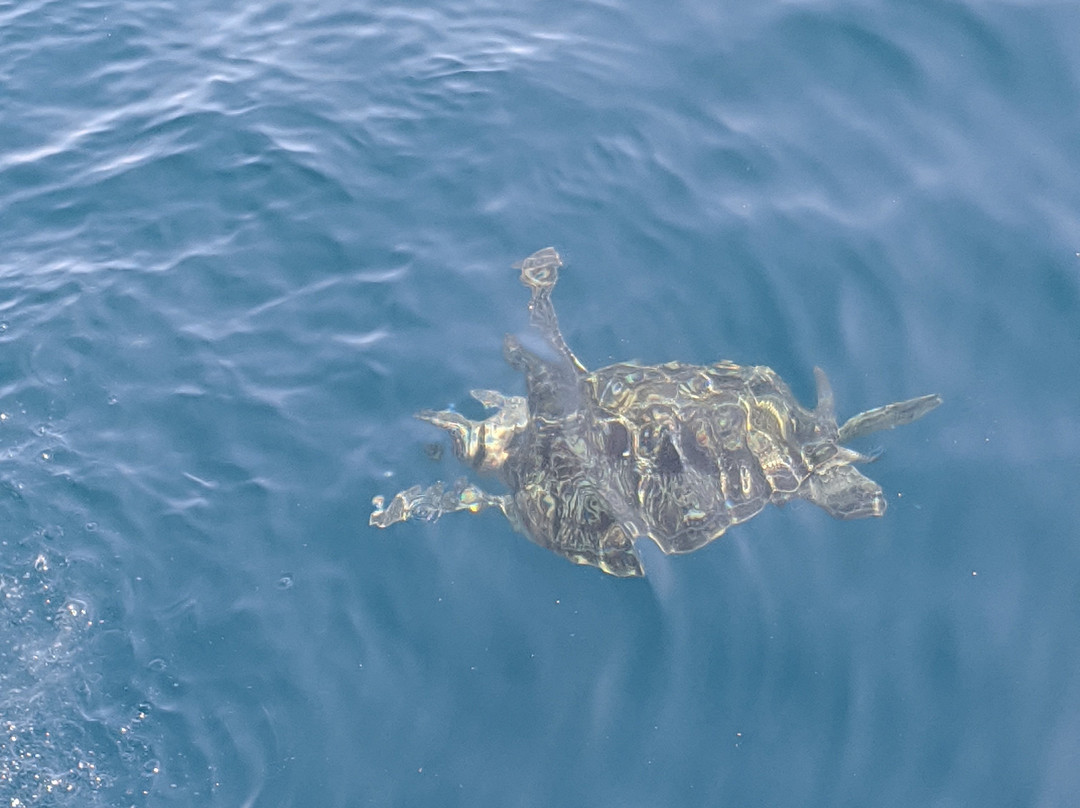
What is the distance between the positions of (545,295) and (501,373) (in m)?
0.84

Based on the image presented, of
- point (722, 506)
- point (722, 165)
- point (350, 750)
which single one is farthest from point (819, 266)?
point (350, 750)

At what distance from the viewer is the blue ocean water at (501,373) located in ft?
19.1

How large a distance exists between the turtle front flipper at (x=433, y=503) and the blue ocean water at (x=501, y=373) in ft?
0.44

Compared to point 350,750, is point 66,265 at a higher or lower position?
higher

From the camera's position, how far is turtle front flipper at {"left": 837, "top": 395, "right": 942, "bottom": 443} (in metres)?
7.05

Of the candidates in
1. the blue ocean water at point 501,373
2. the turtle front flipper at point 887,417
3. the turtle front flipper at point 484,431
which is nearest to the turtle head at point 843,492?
the blue ocean water at point 501,373

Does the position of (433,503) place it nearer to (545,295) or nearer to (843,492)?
(545,295)

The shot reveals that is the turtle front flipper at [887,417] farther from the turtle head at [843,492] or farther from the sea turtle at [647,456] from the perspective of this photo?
the turtle head at [843,492]

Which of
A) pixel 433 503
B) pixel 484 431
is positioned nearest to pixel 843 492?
pixel 484 431

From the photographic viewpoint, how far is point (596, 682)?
6.07 meters

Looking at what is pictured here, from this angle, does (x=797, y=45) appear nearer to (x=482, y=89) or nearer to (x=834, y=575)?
(x=482, y=89)

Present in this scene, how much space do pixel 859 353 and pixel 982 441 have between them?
3.93 feet

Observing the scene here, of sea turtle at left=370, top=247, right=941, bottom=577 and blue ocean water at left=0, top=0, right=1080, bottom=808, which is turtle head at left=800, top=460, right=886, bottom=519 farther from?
blue ocean water at left=0, top=0, right=1080, bottom=808

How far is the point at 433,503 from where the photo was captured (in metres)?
7.01
